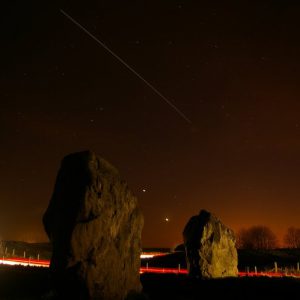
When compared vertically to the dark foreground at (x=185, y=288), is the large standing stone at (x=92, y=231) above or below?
above

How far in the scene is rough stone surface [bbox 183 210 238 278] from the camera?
101 ft

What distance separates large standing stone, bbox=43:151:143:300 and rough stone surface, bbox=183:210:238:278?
1053 cm

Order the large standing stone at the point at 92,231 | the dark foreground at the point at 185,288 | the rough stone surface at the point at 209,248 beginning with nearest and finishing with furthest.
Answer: the large standing stone at the point at 92,231, the dark foreground at the point at 185,288, the rough stone surface at the point at 209,248

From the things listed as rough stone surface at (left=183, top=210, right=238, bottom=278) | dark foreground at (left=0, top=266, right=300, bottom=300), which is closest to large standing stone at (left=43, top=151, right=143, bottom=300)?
dark foreground at (left=0, top=266, right=300, bottom=300)

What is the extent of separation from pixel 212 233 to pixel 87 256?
14862mm

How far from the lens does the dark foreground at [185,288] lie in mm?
20938

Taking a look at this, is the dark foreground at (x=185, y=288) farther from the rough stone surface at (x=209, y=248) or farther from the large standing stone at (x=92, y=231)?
the rough stone surface at (x=209, y=248)

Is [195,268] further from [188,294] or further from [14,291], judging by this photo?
[14,291]

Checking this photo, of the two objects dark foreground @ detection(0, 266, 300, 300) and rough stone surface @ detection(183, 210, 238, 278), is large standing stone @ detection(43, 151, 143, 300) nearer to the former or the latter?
dark foreground @ detection(0, 266, 300, 300)

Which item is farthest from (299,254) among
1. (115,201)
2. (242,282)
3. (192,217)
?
(115,201)

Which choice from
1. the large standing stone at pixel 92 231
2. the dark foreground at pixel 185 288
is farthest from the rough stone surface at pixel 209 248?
the large standing stone at pixel 92 231

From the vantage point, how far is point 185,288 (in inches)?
931

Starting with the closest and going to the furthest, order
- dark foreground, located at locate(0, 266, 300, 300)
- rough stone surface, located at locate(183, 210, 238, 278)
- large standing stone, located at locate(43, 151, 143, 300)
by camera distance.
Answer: large standing stone, located at locate(43, 151, 143, 300) → dark foreground, located at locate(0, 266, 300, 300) → rough stone surface, located at locate(183, 210, 238, 278)

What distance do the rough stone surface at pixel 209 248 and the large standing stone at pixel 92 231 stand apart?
10.5 m
